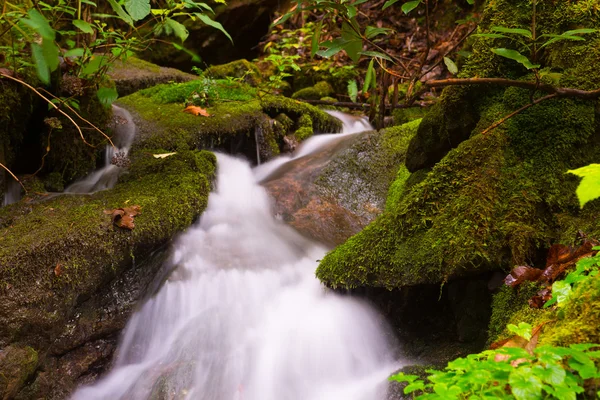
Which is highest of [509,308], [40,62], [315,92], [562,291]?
[40,62]

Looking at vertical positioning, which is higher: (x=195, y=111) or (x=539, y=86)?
(x=539, y=86)

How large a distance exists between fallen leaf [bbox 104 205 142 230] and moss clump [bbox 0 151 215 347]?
4 centimetres

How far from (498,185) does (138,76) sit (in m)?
6.61

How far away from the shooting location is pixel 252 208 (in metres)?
4.91

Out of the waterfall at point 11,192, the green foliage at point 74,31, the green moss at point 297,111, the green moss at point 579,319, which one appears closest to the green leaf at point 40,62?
the green foliage at point 74,31

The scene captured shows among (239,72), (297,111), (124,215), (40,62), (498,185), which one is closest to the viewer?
(40,62)

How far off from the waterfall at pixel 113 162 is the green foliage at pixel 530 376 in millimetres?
3931

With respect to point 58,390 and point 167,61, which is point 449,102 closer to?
point 58,390

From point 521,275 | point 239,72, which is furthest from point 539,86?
point 239,72

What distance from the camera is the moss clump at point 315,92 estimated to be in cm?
916

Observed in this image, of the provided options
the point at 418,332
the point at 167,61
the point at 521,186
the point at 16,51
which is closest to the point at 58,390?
the point at 418,332

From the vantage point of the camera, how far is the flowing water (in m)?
2.87

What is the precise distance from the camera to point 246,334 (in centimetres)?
331

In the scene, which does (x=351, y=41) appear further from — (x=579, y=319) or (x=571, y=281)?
(x=579, y=319)
